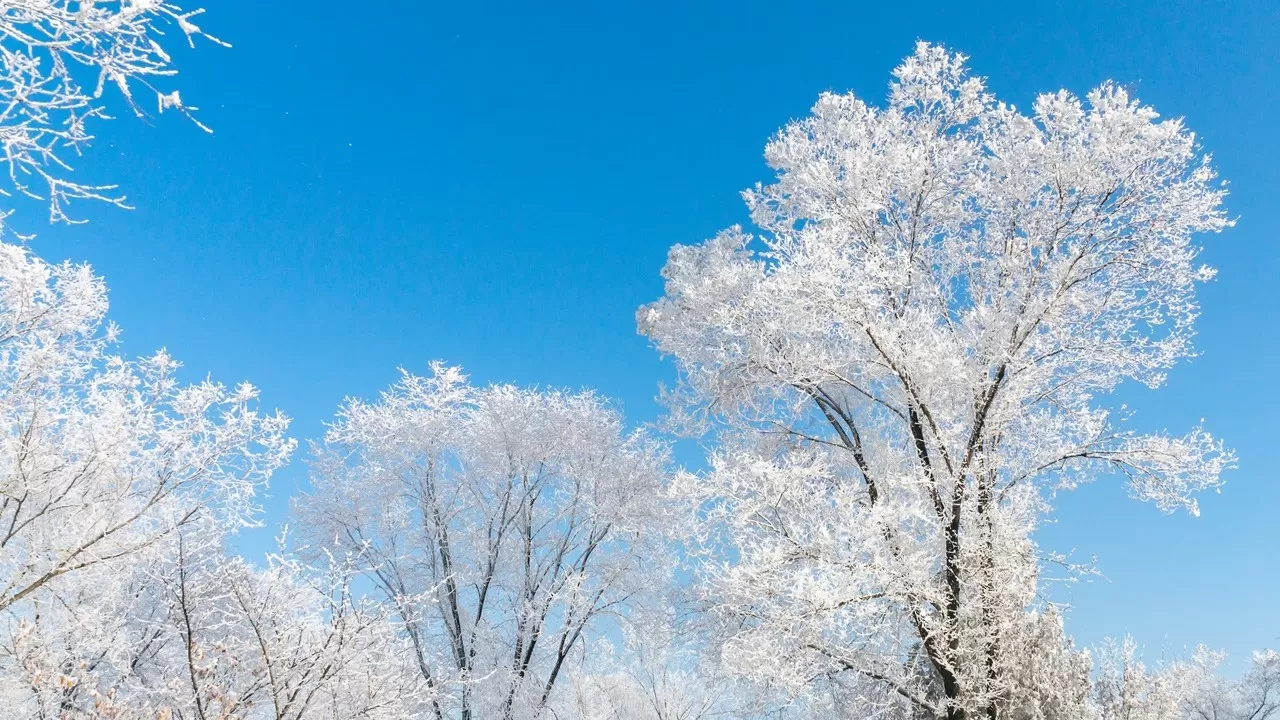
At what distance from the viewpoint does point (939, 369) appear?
854 centimetres

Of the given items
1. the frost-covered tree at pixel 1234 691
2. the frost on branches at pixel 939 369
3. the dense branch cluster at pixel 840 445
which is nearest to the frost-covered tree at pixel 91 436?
the dense branch cluster at pixel 840 445

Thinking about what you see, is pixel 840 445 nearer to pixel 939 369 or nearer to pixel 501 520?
pixel 939 369

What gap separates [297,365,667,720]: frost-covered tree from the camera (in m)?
14.9

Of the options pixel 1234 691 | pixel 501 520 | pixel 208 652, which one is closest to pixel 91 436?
pixel 208 652

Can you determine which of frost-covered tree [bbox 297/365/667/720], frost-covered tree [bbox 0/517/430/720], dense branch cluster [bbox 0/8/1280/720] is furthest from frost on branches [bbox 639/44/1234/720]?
frost-covered tree [bbox 297/365/667/720]

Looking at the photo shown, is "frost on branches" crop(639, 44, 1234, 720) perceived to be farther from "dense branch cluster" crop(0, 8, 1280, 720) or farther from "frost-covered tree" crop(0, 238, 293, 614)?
"frost-covered tree" crop(0, 238, 293, 614)

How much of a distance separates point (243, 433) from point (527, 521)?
27.0 feet

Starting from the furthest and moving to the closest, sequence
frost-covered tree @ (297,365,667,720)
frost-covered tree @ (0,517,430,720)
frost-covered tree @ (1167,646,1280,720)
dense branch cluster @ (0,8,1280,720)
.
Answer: frost-covered tree @ (1167,646,1280,720)
frost-covered tree @ (297,365,667,720)
dense branch cluster @ (0,8,1280,720)
frost-covered tree @ (0,517,430,720)

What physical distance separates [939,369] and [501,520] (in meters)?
10.2

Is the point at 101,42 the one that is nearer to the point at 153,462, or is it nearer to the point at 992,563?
the point at 153,462

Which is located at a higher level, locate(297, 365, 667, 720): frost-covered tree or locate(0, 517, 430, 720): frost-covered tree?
locate(297, 365, 667, 720): frost-covered tree

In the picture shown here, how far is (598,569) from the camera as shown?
1581 centimetres

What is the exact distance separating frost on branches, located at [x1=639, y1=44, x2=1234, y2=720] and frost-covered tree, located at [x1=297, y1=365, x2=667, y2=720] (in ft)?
19.0

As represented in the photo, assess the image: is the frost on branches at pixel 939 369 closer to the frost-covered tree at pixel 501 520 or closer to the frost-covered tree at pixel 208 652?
the frost-covered tree at pixel 208 652
